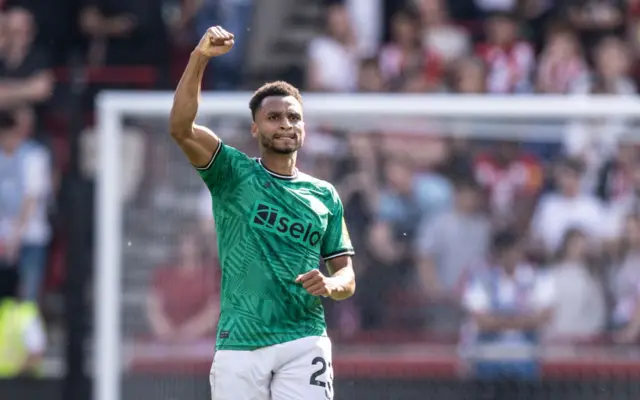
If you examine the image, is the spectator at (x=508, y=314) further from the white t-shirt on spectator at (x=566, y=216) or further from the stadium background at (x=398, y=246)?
the white t-shirt on spectator at (x=566, y=216)

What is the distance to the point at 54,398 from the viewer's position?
33.8 ft

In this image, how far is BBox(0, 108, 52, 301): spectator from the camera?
1076cm

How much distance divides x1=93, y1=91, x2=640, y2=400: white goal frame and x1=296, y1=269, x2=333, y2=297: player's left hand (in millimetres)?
4126

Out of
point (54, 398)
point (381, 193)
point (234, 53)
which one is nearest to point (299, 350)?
point (381, 193)

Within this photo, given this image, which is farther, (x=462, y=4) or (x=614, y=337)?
(x=462, y=4)

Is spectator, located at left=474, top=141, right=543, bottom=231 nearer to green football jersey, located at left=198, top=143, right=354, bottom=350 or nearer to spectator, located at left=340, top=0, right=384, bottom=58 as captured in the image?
green football jersey, located at left=198, top=143, right=354, bottom=350

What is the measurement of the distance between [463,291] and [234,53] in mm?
4991

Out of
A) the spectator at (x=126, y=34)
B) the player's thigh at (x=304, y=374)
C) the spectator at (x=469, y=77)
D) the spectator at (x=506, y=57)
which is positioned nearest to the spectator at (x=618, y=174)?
the spectator at (x=469, y=77)

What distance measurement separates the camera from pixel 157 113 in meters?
9.84

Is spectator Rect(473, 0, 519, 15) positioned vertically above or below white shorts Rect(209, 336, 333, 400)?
above

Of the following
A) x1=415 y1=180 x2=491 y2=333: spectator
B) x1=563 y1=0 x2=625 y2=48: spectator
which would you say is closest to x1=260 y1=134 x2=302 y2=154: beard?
x1=415 y1=180 x2=491 y2=333: spectator

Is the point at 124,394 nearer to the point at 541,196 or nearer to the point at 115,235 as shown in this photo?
the point at 115,235

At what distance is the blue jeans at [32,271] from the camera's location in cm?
1087

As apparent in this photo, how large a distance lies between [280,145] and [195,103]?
43 centimetres
